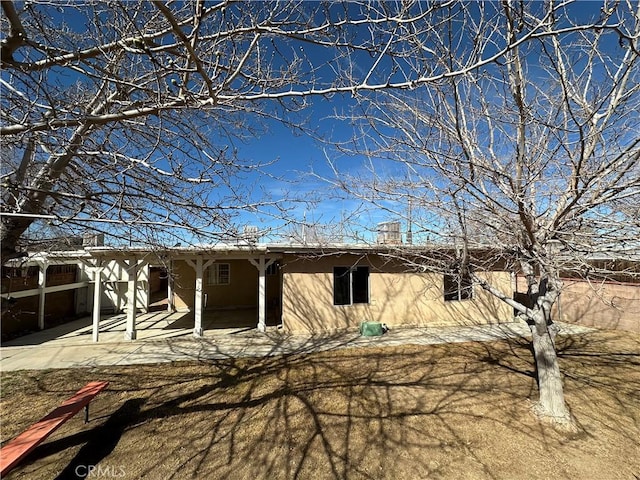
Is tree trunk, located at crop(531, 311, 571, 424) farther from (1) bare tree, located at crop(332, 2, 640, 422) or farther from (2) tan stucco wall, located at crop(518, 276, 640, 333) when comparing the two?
(2) tan stucco wall, located at crop(518, 276, 640, 333)

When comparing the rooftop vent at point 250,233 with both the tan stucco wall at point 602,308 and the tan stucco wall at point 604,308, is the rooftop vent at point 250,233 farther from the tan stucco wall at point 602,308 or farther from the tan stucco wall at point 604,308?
the tan stucco wall at point 604,308

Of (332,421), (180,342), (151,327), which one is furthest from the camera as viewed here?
(151,327)

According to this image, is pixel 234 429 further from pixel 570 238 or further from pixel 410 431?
pixel 570 238

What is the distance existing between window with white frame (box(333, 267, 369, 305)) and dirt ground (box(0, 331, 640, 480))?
326 centimetres

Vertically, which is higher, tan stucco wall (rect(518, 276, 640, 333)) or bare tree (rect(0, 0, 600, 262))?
bare tree (rect(0, 0, 600, 262))

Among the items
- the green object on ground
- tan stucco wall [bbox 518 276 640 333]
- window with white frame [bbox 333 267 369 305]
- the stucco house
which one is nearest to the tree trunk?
the stucco house

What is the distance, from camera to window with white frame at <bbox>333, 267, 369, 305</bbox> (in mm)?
9570

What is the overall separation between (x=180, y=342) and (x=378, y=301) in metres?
6.07

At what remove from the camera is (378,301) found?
9750 millimetres

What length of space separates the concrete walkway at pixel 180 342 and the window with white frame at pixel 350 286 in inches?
42.1

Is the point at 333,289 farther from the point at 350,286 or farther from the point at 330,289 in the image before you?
the point at 350,286

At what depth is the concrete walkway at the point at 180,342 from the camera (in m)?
6.82

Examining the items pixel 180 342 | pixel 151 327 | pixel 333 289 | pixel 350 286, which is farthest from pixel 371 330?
pixel 151 327

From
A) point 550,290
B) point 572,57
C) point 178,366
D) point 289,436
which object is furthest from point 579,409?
point 178,366
